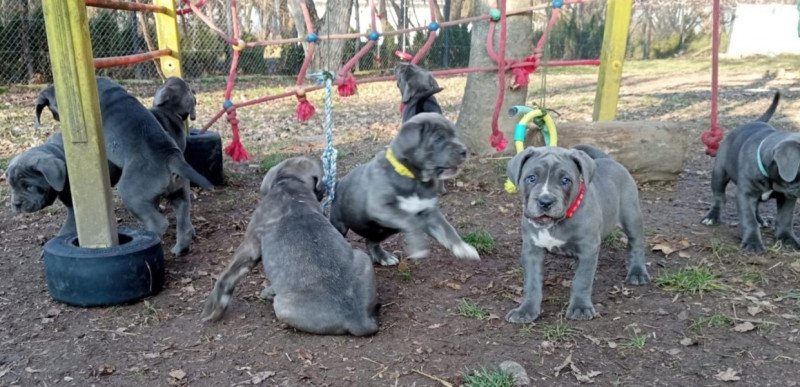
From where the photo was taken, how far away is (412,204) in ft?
17.6

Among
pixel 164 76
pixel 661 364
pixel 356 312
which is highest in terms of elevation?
pixel 164 76

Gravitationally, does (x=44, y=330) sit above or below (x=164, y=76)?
below

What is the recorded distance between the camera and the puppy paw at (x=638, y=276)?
5.54m

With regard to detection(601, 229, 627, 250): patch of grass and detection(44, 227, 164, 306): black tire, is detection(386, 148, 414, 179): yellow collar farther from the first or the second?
detection(601, 229, 627, 250): patch of grass

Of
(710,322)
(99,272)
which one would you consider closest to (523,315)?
(710,322)

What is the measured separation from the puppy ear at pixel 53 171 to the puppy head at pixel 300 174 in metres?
1.89

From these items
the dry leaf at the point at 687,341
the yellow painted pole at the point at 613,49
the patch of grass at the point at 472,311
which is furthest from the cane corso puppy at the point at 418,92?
the dry leaf at the point at 687,341

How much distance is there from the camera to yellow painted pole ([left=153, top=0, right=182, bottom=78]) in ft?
26.8

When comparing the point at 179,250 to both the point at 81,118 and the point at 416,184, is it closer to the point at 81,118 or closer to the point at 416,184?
the point at 81,118

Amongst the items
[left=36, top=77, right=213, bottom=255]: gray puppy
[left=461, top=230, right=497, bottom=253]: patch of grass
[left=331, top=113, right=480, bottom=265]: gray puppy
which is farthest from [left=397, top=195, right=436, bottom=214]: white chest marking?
[left=36, top=77, right=213, bottom=255]: gray puppy

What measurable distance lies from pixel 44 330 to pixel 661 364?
4221 mm

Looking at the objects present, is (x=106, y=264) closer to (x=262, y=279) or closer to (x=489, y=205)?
(x=262, y=279)

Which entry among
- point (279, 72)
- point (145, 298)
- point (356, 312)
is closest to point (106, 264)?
point (145, 298)

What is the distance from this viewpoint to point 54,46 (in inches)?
186
